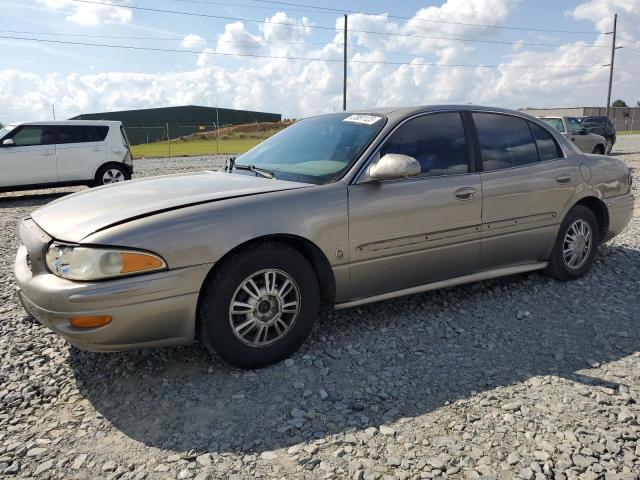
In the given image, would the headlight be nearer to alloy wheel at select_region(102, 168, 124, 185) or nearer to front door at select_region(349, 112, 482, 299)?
front door at select_region(349, 112, 482, 299)

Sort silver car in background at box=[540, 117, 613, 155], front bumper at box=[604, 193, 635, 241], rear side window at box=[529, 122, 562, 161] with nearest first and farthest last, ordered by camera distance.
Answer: rear side window at box=[529, 122, 562, 161], front bumper at box=[604, 193, 635, 241], silver car in background at box=[540, 117, 613, 155]

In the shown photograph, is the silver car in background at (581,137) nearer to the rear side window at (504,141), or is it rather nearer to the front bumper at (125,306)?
the rear side window at (504,141)

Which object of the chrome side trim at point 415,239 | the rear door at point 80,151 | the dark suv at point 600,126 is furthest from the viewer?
the dark suv at point 600,126

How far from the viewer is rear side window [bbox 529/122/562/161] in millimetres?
4574

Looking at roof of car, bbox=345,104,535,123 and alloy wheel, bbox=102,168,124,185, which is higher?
roof of car, bbox=345,104,535,123

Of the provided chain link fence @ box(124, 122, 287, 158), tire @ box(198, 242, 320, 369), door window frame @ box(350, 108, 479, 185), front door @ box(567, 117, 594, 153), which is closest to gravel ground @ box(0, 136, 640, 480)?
tire @ box(198, 242, 320, 369)

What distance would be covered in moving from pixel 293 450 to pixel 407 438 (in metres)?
0.54

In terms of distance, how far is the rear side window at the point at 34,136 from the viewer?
37.3 feet

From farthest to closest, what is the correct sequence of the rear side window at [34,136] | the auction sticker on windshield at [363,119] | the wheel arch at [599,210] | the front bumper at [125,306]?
the rear side window at [34,136] → the wheel arch at [599,210] → the auction sticker on windshield at [363,119] → the front bumper at [125,306]

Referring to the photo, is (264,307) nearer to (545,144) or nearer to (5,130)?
(545,144)

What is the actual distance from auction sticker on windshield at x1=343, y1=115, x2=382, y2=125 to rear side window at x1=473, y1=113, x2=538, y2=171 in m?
0.88

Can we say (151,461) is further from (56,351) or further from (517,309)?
(517,309)

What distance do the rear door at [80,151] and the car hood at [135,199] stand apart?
8.85 meters

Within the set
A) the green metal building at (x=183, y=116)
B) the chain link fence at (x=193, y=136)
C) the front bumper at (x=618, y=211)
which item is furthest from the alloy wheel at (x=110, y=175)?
the green metal building at (x=183, y=116)
